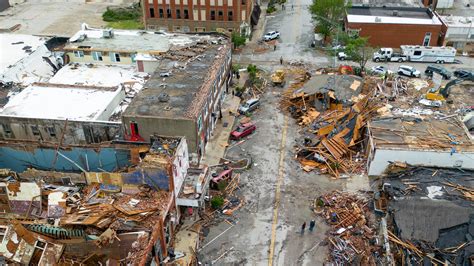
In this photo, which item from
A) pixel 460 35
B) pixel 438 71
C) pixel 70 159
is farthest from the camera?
pixel 460 35

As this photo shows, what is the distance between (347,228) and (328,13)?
4121 cm

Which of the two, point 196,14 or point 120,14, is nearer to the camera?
point 196,14

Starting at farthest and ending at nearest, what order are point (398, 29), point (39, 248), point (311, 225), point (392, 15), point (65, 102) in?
point (392, 15) → point (398, 29) → point (65, 102) → point (311, 225) → point (39, 248)

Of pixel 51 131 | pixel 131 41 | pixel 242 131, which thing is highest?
pixel 131 41

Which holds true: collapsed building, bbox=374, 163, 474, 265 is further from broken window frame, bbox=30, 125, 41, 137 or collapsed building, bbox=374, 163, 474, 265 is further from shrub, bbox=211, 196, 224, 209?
broken window frame, bbox=30, 125, 41, 137

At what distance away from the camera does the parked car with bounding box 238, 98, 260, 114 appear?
154ft

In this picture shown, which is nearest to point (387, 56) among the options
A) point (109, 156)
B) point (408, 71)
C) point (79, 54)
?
point (408, 71)

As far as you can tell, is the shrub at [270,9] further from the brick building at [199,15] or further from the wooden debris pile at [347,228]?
the wooden debris pile at [347,228]

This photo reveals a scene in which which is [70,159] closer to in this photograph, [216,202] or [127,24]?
[216,202]

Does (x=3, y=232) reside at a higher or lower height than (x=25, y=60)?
lower

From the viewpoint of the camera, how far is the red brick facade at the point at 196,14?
6372cm

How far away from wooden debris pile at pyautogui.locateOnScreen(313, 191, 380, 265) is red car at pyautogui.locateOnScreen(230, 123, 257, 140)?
1133 cm

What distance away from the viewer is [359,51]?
5572cm

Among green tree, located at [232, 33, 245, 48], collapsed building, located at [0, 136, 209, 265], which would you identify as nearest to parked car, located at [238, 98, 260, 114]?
collapsed building, located at [0, 136, 209, 265]
